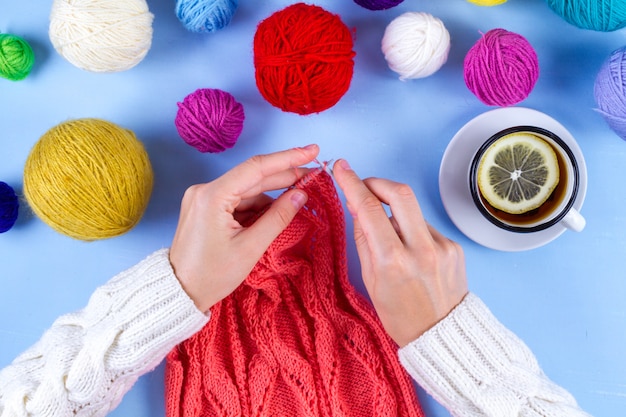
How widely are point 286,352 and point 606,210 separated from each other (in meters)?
0.62

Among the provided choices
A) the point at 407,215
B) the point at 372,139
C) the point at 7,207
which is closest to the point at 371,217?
the point at 407,215

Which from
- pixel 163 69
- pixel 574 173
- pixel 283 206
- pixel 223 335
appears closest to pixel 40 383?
pixel 223 335

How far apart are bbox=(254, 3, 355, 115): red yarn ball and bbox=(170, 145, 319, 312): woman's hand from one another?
0.12 metres

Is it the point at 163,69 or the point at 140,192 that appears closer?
the point at 140,192

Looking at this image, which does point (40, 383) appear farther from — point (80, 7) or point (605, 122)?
point (605, 122)

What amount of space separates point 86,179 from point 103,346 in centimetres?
26

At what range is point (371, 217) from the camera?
766 mm

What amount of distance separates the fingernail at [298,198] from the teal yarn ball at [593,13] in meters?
0.53

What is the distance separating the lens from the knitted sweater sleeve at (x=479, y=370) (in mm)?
760

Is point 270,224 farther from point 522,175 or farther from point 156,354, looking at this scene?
point 522,175

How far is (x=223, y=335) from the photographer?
0.94 metres

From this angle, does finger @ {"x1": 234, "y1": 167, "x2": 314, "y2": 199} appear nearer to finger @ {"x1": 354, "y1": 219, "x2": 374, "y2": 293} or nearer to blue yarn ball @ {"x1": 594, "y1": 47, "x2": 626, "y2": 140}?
finger @ {"x1": 354, "y1": 219, "x2": 374, "y2": 293}

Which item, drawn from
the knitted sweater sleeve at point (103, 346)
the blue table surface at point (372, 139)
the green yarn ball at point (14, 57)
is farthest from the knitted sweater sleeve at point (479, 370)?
the green yarn ball at point (14, 57)

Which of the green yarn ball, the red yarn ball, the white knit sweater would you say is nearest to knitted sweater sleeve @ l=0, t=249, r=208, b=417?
the white knit sweater
